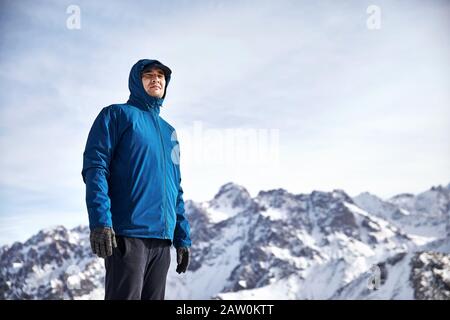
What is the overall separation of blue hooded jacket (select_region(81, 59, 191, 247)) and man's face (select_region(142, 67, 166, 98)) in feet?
0.20

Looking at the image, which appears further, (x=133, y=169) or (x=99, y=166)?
(x=133, y=169)

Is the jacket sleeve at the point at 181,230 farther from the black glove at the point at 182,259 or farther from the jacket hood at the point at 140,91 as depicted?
the jacket hood at the point at 140,91

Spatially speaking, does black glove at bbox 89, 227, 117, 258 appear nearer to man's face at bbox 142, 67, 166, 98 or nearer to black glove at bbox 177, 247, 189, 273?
black glove at bbox 177, 247, 189, 273

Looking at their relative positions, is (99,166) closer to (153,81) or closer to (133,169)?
(133,169)

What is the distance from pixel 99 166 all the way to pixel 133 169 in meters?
0.39

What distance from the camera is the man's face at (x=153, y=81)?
20.2 feet

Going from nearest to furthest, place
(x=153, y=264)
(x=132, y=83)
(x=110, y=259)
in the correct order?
(x=110, y=259) < (x=153, y=264) < (x=132, y=83)

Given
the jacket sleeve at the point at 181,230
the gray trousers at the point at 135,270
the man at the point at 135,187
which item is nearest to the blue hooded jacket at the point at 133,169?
the man at the point at 135,187

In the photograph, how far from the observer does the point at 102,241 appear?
505 centimetres

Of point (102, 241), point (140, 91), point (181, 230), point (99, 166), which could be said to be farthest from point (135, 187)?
point (140, 91)
